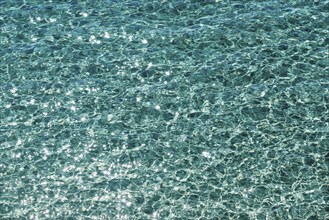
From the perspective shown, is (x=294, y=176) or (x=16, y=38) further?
(x=16, y=38)

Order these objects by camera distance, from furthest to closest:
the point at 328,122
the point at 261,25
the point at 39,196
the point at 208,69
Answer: the point at 261,25
the point at 208,69
the point at 328,122
the point at 39,196

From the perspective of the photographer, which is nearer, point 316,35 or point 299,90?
point 299,90

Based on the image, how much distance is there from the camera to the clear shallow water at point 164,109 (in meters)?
2.39

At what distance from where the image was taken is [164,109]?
9.00 feet

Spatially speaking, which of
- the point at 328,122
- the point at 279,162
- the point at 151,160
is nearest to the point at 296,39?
the point at 328,122

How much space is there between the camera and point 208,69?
2.92 m

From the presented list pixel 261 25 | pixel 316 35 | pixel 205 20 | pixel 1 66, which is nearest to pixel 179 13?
pixel 205 20

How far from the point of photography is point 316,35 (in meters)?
3.09

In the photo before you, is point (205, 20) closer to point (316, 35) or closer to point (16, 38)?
point (316, 35)

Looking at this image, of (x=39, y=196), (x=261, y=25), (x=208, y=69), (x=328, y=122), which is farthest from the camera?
(x=261, y=25)

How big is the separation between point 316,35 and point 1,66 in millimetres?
1507

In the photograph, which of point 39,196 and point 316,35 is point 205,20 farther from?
point 39,196

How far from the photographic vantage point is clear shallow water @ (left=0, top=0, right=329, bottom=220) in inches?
94.2

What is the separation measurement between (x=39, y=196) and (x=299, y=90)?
120 centimetres
